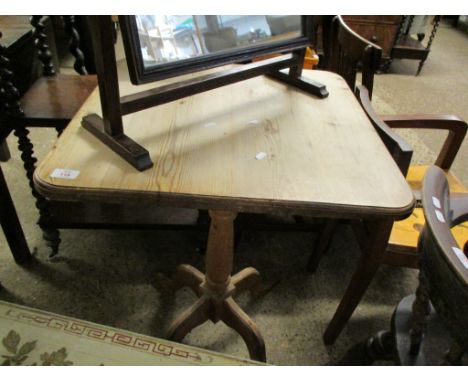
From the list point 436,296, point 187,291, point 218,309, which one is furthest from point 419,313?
point 187,291

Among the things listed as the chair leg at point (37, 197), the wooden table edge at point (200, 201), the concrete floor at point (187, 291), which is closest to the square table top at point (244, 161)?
the wooden table edge at point (200, 201)

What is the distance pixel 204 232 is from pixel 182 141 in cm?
71

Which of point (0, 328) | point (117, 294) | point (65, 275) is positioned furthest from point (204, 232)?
point (0, 328)

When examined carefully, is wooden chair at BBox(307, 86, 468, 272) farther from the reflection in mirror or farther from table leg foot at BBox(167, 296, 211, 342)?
table leg foot at BBox(167, 296, 211, 342)

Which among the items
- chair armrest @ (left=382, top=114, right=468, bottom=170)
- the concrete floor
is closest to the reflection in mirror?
chair armrest @ (left=382, top=114, right=468, bottom=170)

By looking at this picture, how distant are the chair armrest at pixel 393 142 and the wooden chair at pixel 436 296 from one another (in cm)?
15

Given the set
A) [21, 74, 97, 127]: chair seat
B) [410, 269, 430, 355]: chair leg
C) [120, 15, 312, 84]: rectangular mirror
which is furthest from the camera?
[21, 74, 97, 127]: chair seat

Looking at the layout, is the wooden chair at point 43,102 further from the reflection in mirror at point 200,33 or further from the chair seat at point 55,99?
the reflection in mirror at point 200,33

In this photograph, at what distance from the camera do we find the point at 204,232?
4.78 ft

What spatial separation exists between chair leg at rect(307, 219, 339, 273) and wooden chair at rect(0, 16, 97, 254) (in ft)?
3.11

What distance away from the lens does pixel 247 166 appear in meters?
0.74

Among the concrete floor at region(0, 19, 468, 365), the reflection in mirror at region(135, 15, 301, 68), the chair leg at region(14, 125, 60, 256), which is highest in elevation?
the reflection in mirror at region(135, 15, 301, 68)

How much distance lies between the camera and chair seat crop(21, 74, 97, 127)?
1.18m

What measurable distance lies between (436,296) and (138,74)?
0.63 m
